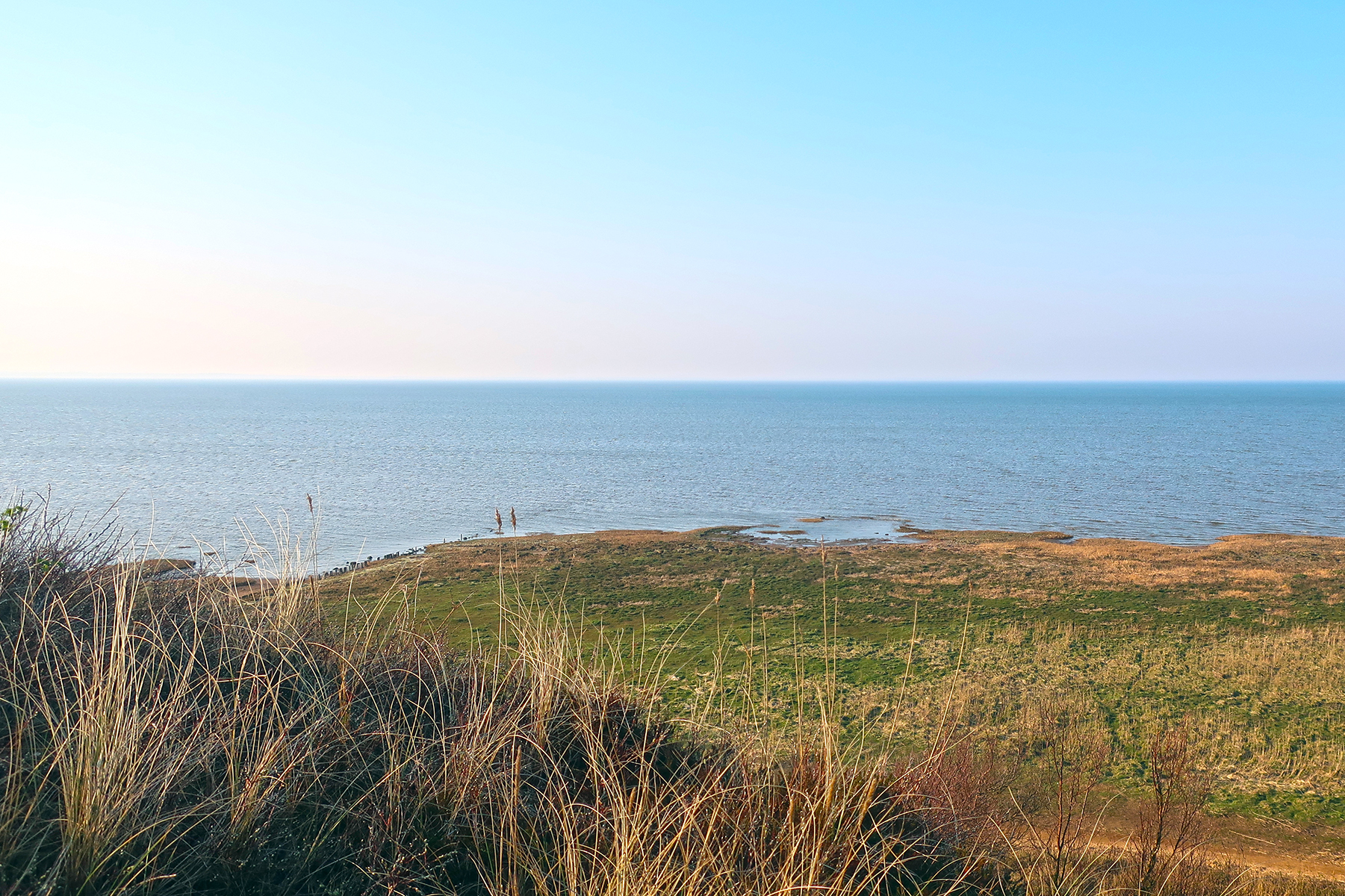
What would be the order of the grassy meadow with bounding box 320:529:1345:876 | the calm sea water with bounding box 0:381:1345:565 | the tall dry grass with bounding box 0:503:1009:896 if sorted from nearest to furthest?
the tall dry grass with bounding box 0:503:1009:896, the grassy meadow with bounding box 320:529:1345:876, the calm sea water with bounding box 0:381:1345:565

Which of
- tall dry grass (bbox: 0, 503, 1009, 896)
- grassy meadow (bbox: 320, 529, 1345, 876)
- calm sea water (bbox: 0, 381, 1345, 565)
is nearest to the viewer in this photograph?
tall dry grass (bbox: 0, 503, 1009, 896)

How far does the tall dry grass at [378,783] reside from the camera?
4.09m

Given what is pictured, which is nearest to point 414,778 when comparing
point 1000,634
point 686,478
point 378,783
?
point 378,783

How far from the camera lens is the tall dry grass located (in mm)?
4094

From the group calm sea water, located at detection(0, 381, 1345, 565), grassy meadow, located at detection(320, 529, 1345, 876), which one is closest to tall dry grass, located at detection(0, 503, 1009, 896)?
grassy meadow, located at detection(320, 529, 1345, 876)

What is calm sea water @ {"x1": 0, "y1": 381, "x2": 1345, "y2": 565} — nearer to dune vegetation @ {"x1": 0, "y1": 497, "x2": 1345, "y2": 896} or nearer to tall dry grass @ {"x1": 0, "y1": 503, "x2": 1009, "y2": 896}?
dune vegetation @ {"x1": 0, "y1": 497, "x2": 1345, "y2": 896}

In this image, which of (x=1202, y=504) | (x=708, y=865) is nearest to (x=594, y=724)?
(x=708, y=865)

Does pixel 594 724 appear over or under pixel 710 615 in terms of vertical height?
over

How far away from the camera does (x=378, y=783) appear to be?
4.60 meters

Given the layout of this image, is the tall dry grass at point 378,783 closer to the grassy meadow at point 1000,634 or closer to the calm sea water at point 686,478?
the grassy meadow at point 1000,634

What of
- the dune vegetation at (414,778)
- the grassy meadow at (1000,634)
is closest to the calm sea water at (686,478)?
the dune vegetation at (414,778)

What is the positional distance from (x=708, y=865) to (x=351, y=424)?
521 feet

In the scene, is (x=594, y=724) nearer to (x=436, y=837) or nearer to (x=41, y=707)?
(x=436, y=837)

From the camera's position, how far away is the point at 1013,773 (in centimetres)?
1094
